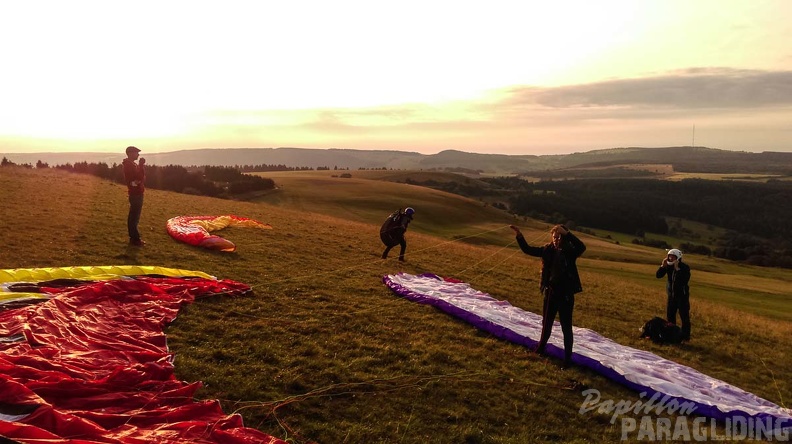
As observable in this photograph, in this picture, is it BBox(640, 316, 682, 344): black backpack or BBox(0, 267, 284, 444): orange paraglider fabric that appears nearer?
BBox(0, 267, 284, 444): orange paraglider fabric

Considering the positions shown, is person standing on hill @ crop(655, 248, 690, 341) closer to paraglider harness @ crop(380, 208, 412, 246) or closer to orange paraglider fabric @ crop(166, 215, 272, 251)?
paraglider harness @ crop(380, 208, 412, 246)

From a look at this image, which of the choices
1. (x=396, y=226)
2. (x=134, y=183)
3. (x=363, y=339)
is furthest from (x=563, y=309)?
(x=134, y=183)

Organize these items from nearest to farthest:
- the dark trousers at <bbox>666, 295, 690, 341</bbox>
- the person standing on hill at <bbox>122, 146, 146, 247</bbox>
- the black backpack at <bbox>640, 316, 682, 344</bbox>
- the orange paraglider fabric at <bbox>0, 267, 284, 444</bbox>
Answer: the orange paraglider fabric at <bbox>0, 267, 284, 444</bbox> → the black backpack at <bbox>640, 316, 682, 344</bbox> → the dark trousers at <bbox>666, 295, 690, 341</bbox> → the person standing on hill at <bbox>122, 146, 146, 247</bbox>

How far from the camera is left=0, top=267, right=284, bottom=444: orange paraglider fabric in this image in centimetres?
529

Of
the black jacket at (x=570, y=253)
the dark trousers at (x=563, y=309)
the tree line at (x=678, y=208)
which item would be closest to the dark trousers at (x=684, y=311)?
the dark trousers at (x=563, y=309)

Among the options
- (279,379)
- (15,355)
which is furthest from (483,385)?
(15,355)

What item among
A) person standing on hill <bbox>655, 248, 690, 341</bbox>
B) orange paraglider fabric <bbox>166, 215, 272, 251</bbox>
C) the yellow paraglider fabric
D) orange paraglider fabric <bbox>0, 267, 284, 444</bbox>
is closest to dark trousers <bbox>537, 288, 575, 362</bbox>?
person standing on hill <bbox>655, 248, 690, 341</bbox>

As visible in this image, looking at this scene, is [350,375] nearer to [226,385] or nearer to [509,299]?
[226,385]

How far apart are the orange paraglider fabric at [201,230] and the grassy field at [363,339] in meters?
0.51

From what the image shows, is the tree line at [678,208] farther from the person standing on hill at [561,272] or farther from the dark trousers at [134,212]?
the dark trousers at [134,212]

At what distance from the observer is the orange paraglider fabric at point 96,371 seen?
5.29 m

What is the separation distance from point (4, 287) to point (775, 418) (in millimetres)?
15582

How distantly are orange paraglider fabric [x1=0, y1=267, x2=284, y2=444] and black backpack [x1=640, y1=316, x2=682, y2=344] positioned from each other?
1187 centimetres

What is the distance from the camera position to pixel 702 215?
12556 cm
